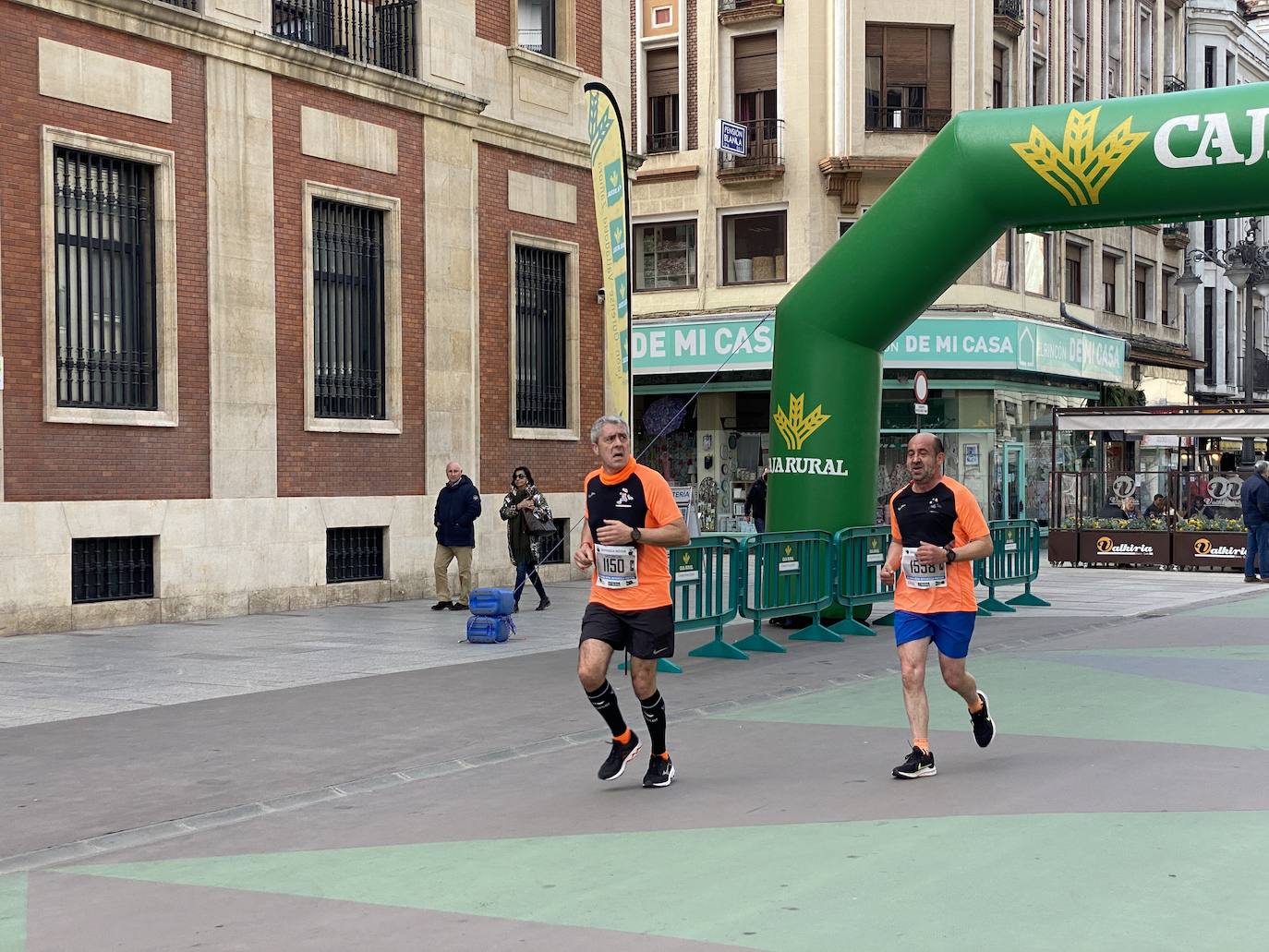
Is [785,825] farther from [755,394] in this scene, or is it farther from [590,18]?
[755,394]

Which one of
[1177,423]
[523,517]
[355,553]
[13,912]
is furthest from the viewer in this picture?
[1177,423]

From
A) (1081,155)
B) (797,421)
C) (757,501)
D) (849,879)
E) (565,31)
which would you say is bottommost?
(849,879)

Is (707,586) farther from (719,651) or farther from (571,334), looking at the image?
(571,334)

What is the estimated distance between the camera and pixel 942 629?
8.31 metres

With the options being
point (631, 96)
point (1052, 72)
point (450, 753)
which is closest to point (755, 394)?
point (631, 96)

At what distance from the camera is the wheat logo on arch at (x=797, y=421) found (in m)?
15.7

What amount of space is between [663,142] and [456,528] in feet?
63.6

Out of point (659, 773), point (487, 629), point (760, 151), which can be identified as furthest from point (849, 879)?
point (760, 151)

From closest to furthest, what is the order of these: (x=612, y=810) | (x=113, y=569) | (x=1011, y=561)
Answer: (x=612, y=810), (x=113, y=569), (x=1011, y=561)

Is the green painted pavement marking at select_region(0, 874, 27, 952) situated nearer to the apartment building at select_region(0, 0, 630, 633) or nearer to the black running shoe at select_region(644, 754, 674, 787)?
the black running shoe at select_region(644, 754, 674, 787)

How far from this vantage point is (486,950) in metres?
5.11

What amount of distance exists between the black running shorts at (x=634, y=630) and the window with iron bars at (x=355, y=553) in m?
11.7

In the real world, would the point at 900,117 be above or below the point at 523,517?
above

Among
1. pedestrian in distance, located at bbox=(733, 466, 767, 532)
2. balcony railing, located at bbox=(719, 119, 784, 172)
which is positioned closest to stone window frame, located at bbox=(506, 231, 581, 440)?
pedestrian in distance, located at bbox=(733, 466, 767, 532)
